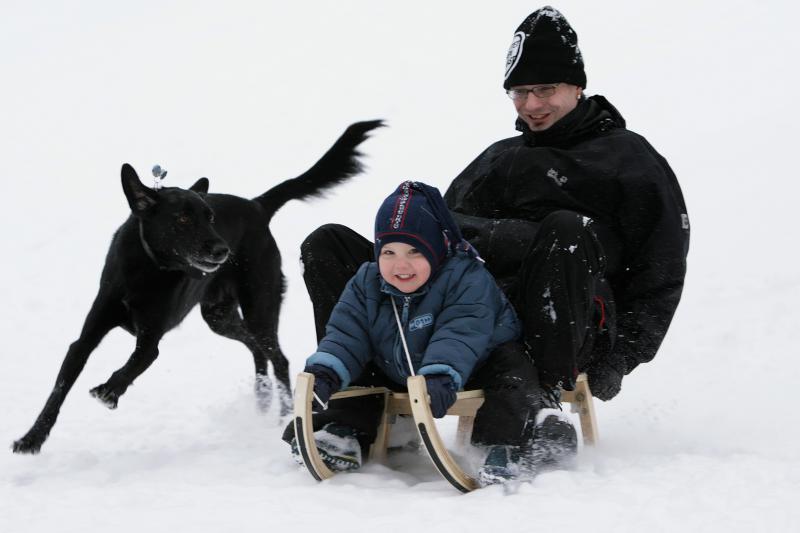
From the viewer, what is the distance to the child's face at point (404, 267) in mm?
2451

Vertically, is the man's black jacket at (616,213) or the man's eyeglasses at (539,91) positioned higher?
the man's eyeglasses at (539,91)

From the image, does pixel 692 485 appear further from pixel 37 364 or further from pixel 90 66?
pixel 90 66

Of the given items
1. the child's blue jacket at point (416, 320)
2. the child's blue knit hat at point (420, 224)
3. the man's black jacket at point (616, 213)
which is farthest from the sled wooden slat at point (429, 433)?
the man's black jacket at point (616, 213)

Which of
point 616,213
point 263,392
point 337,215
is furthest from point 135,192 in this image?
point 337,215

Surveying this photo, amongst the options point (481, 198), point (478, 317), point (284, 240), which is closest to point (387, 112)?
point (284, 240)

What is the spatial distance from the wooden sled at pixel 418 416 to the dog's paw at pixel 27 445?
1.30 m

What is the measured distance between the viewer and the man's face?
299 centimetres

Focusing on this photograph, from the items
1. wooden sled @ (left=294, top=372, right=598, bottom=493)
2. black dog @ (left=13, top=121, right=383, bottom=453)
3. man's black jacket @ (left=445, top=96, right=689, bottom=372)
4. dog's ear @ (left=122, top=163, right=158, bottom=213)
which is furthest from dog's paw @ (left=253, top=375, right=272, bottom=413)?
man's black jacket @ (left=445, top=96, right=689, bottom=372)

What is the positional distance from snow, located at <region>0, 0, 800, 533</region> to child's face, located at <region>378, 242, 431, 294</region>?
0.52m

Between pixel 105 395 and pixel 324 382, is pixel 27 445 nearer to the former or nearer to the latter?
pixel 105 395

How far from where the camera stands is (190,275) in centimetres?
372

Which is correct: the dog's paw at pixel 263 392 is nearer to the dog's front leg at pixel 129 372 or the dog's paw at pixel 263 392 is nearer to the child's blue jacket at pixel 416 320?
the dog's front leg at pixel 129 372

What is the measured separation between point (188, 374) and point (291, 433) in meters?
2.77

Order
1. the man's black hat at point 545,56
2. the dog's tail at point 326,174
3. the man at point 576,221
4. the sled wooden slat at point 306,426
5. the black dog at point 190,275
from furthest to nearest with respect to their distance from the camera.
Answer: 1. the dog's tail at point 326,174
2. the black dog at point 190,275
3. the man's black hat at point 545,56
4. the man at point 576,221
5. the sled wooden slat at point 306,426
